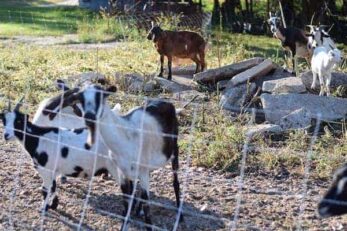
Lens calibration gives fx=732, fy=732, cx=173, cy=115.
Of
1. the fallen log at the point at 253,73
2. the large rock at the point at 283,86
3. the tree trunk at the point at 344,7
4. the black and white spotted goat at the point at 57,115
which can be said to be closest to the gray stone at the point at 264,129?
the large rock at the point at 283,86

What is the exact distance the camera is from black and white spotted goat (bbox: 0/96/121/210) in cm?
571

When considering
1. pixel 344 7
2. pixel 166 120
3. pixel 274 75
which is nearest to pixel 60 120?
pixel 166 120

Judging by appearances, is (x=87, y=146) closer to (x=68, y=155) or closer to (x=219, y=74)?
(x=68, y=155)

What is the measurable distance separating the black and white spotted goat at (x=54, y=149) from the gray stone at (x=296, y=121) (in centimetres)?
303

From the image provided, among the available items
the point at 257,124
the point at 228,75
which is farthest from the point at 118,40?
the point at 257,124

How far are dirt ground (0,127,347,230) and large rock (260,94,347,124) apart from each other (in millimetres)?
1918

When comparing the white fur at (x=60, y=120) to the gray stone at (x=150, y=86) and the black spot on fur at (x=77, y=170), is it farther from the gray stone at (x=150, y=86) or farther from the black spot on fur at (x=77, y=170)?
the gray stone at (x=150, y=86)

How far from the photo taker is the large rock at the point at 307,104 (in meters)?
8.63

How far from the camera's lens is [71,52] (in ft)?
45.7

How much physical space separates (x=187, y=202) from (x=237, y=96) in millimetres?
3445

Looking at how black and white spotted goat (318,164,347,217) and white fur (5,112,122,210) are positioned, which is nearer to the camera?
black and white spotted goat (318,164,347,217)

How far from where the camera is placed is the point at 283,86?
936cm

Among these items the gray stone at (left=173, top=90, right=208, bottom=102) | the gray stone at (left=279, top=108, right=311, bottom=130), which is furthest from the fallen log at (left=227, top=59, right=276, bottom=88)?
the gray stone at (left=279, top=108, right=311, bottom=130)

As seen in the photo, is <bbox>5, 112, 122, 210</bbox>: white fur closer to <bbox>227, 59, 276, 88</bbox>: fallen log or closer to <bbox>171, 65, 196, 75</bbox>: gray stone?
<bbox>227, 59, 276, 88</bbox>: fallen log
